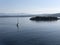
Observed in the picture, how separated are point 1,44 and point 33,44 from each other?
11.5ft

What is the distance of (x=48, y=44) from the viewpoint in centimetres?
1241

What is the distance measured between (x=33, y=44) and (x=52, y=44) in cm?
210

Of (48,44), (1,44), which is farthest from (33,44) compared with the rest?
(1,44)

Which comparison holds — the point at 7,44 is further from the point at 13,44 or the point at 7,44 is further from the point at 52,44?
the point at 52,44

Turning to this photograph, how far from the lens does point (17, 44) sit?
40.8ft

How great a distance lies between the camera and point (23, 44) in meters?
12.4

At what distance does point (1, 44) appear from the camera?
12328mm

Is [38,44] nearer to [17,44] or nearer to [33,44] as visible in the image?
[33,44]

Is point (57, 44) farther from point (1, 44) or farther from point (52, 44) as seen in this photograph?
point (1, 44)

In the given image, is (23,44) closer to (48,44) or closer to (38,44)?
(38,44)

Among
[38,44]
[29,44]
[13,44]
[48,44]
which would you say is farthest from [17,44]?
[48,44]

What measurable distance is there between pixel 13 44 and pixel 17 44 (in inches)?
17.5

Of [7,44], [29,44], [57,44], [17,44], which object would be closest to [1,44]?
[7,44]

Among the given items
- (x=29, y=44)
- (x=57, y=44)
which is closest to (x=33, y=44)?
(x=29, y=44)
